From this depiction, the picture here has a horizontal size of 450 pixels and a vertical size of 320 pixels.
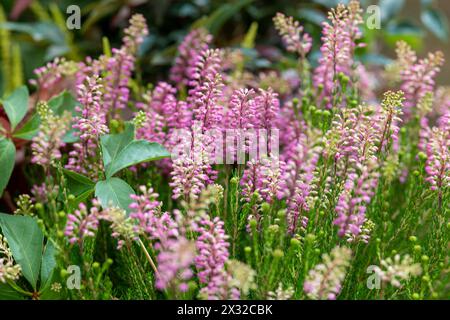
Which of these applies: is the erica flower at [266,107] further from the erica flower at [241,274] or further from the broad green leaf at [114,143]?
the erica flower at [241,274]

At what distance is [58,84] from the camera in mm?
1146

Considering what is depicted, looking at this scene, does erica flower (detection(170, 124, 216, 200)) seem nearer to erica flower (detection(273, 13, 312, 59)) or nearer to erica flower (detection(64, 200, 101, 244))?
erica flower (detection(64, 200, 101, 244))

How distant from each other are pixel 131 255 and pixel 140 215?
0.10 meters

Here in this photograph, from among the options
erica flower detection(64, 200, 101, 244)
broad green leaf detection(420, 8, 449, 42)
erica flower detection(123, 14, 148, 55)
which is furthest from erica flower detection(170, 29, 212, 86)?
broad green leaf detection(420, 8, 449, 42)

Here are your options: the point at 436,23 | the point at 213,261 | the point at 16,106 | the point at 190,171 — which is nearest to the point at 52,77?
the point at 16,106

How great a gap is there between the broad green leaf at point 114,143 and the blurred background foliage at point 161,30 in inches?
34.6

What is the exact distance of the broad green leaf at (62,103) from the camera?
937 mm

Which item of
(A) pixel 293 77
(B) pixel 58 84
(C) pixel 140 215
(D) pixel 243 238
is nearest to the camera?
(C) pixel 140 215

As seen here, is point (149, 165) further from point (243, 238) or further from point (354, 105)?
point (354, 105)

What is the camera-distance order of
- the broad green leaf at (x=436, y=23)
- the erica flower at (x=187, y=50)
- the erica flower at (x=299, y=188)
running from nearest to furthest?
the erica flower at (x=299, y=188)
the erica flower at (x=187, y=50)
the broad green leaf at (x=436, y=23)

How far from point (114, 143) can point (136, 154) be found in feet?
0.12

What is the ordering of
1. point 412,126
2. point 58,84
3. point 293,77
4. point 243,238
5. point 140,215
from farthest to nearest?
point 293,77 < point 58,84 < point 412,126 < point 243,238 < point 140,215

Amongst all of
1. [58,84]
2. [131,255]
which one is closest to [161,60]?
[58,84]

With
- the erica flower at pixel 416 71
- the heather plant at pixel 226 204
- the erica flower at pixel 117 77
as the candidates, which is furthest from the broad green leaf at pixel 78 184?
the erica flower at pixel 416 71
